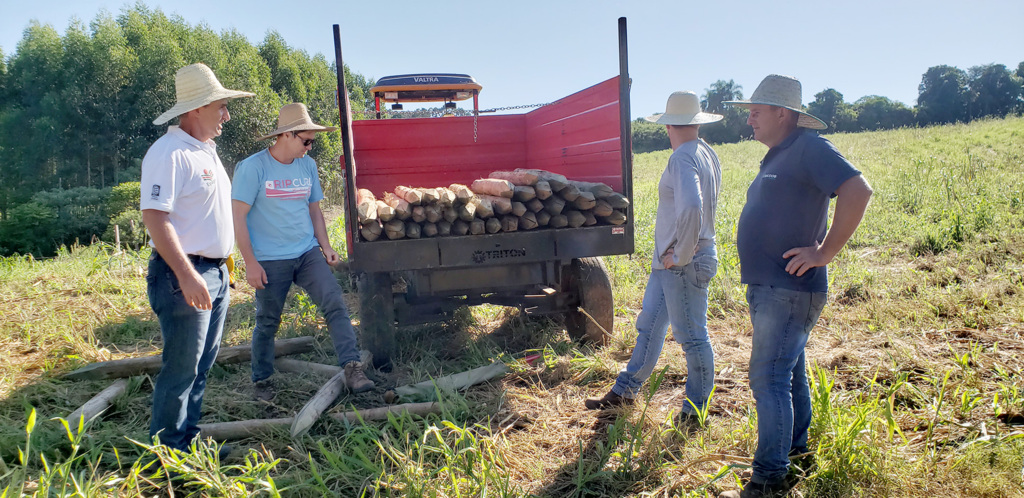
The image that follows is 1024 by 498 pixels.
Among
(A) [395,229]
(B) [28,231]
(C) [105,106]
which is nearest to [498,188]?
(A) [395,229]

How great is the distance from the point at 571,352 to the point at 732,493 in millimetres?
1975

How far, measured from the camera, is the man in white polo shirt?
2.42 m

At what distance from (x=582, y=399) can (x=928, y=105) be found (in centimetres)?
7077

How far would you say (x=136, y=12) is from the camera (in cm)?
2988

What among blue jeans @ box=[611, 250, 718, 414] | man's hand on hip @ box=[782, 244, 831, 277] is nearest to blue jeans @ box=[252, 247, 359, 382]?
blue jeans @ box=[611, 250, 718, 414]

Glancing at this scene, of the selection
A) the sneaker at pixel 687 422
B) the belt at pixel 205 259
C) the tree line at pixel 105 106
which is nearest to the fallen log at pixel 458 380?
the sneaker at pixel 687 422

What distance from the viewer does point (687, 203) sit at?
9.16 ft

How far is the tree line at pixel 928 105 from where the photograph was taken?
171ft

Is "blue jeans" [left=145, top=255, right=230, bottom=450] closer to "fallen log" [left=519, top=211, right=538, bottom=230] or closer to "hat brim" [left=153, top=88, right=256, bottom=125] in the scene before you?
"hat brim" [left=153, top=88, right=256, bottom=125]

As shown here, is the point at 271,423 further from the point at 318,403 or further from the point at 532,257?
the point at 532,257

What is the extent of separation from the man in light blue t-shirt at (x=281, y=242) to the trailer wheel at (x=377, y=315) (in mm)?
438

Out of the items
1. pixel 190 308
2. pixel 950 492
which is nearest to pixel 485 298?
pixel 190 308

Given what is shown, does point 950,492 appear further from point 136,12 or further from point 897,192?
point 136,12

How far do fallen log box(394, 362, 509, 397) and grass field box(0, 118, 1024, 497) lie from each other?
0.07m
